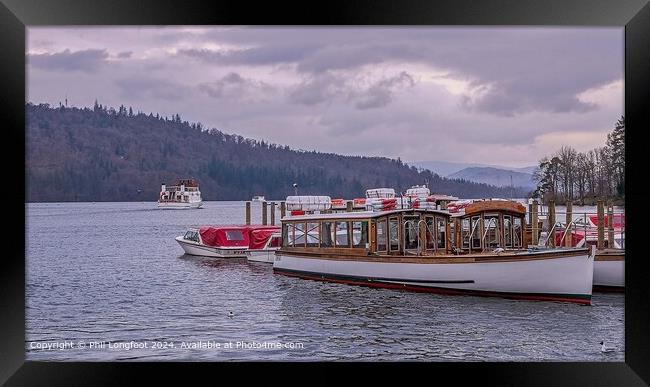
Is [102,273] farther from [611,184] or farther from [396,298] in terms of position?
[611,184]

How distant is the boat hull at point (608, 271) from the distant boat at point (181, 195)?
43.5 m

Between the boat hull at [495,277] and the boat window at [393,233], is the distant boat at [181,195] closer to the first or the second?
the boat window at [393,233]

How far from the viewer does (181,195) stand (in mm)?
59750

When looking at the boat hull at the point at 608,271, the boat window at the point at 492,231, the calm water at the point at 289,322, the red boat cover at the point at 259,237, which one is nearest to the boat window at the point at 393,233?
the calm water at the point at 289,322

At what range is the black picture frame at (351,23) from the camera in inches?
265

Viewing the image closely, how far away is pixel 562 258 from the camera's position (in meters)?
13.6

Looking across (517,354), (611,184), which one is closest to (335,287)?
(517,354)

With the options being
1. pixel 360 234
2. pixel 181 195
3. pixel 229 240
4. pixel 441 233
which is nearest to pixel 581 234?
pixel 441 233

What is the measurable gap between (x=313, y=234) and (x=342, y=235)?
1610 mm

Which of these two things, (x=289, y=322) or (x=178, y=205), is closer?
(x=289, y=322)

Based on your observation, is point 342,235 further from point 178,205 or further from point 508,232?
point 178,205

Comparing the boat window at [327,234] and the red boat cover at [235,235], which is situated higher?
the boat window at [327,234]

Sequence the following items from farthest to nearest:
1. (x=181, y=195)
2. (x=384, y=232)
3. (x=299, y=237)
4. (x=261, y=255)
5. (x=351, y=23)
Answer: (x=181, y=195)
(x=261, y=255)
(x=299, y=237)
(x=384, y=232)
(x=351, y=23)

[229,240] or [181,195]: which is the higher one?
[181,195]
